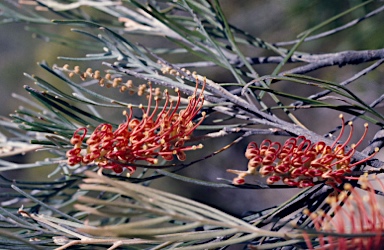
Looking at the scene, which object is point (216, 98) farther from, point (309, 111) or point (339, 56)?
point (309, 111)

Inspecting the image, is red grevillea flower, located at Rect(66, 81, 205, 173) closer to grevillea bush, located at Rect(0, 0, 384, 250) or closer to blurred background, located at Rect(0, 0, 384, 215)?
grevillea bush, located at Rect(0, 0, 384, 250)

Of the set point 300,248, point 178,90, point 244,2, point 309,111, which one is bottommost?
point 300,248

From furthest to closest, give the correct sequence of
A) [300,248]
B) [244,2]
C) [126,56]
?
1. [244,2]
2. [126,56]
3. [300,248]

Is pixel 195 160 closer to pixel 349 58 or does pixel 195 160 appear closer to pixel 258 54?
pixel 349 58

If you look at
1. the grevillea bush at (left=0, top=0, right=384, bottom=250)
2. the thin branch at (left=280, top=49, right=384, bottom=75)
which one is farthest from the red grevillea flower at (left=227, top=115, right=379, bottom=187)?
the thin branch at (left=280, top=49, right=384, bottom=75)

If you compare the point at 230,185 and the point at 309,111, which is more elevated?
the point at 309,111

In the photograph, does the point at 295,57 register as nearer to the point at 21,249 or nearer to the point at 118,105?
the point at 118,105

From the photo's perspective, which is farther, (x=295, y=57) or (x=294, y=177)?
(x=295, y=57)

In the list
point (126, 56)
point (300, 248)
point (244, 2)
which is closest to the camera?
point (300, 248)

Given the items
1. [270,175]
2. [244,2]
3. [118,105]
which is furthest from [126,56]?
[244,2]
